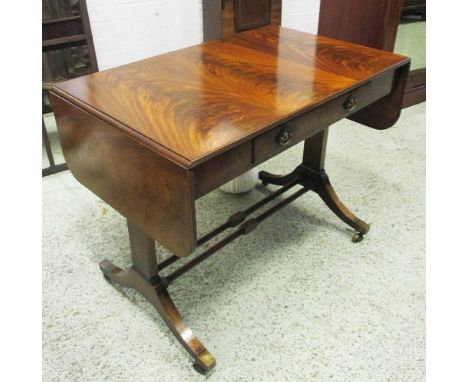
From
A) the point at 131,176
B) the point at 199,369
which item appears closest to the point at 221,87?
the point at 131,176

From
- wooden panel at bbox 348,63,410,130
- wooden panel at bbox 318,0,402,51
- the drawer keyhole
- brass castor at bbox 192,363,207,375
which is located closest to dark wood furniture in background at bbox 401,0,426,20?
wooden panel at bbox 318,0,402,51

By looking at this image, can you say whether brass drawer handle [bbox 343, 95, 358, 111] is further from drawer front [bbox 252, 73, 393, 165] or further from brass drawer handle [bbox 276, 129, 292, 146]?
brass drawer handle [bbox 276, 129, 292, 146]

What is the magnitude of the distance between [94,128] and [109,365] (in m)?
0.76

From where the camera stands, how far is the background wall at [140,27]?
2311 mm

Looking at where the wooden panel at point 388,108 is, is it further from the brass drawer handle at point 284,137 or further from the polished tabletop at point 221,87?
the brass drawer handle at point 284,137

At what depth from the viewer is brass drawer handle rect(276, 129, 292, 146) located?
4.09 feet

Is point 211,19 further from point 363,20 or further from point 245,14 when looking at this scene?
point 363,20

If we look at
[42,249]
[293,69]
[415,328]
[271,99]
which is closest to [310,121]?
[271,99]

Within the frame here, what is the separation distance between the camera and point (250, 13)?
237 cm

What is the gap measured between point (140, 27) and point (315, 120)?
1461 millimetres

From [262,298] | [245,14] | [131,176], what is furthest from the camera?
[245,14]

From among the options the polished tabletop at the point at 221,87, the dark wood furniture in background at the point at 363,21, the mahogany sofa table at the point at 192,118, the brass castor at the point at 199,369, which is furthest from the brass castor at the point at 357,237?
A: the dark wood furniture in background at the point at 363,21

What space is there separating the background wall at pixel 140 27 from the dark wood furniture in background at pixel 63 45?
7cm

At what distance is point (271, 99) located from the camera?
1.29 m
